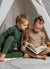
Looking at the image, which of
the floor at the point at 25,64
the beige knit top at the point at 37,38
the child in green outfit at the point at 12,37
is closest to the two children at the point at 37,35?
the beige knit top at the point at 37,38

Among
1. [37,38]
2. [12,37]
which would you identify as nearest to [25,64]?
[12,37]

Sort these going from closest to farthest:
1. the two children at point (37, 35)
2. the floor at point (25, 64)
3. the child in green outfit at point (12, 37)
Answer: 1. the floor at point (25, 64)
2. the child in green outfit at point (12, 37)
3. the two children at point (37, 35)

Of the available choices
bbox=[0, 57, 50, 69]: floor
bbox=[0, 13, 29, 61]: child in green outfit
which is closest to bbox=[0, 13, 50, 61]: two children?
bbox=[0, 13, 29, 61]: child in green outfit

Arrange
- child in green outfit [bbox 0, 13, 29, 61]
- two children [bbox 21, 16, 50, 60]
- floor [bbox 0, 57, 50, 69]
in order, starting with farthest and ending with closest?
two children [bbox 21, 16, 50, 60], child in green outfit [bbox 0, 13, 29, 61], floor [bbox 0, 57, 50, 69]

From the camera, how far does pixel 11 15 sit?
2541mm

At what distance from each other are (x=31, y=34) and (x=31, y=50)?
0.31m

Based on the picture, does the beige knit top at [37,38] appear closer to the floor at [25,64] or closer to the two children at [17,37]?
the two children at [17,37]

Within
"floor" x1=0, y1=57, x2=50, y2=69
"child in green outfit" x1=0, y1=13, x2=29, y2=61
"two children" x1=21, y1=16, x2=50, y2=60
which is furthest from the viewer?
"two children" x1=21, y1=16, x2=50, y2=60

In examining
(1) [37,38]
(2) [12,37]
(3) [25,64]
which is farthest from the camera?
(1) [37,38]

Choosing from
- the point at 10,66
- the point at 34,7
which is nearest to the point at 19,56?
the point at 10,66

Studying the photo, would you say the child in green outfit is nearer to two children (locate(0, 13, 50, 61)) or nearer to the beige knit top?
two children (locate(0, 13, 50, 61))

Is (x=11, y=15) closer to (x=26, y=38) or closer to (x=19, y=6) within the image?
(x=19, y=6)

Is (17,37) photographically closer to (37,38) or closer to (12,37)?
(12,37)

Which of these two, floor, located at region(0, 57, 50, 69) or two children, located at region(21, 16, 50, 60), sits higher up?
two children, located at region(21, 16, 50, 60)
